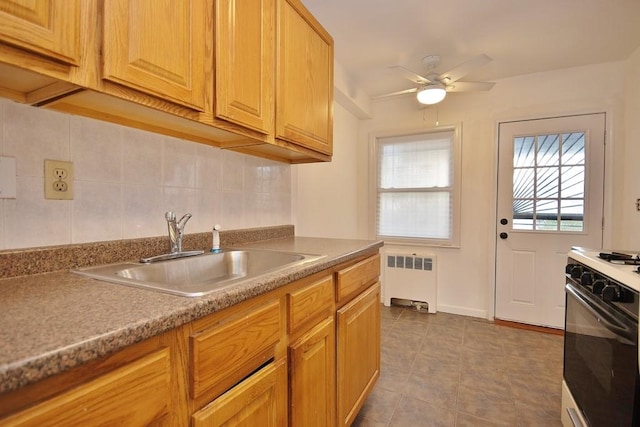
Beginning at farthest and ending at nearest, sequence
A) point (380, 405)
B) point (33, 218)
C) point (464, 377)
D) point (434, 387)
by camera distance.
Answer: point (464, 377) < point (434, 387) < point (380, 405) < point (33, 218)

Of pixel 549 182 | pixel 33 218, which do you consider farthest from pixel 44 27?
pixel 549 182

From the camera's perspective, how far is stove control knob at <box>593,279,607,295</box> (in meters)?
1.10

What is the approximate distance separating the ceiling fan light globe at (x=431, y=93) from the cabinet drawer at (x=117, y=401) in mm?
2531

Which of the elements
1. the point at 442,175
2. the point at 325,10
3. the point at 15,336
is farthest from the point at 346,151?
the point at 15,336

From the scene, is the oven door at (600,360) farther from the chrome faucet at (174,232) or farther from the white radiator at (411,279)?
the white radiator at (411,279)

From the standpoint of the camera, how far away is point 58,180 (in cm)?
97

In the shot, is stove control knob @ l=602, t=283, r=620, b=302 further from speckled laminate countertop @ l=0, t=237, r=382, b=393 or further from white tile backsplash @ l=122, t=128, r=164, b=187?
white tile backsplash @ l=122, t=128, r=164, b=187

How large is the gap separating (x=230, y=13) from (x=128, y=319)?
42.5 inches

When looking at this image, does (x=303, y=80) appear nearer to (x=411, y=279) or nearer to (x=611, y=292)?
(x=611, y=292)

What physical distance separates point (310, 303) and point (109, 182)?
33.6 inches

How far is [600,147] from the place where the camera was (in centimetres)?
265

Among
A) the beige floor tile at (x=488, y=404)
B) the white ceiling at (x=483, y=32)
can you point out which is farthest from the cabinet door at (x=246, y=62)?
the beige floor tile at (x=488, y=404)

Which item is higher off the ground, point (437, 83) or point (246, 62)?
point (437, 83)

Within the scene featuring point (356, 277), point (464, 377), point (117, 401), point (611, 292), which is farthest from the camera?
point (464, 377)
